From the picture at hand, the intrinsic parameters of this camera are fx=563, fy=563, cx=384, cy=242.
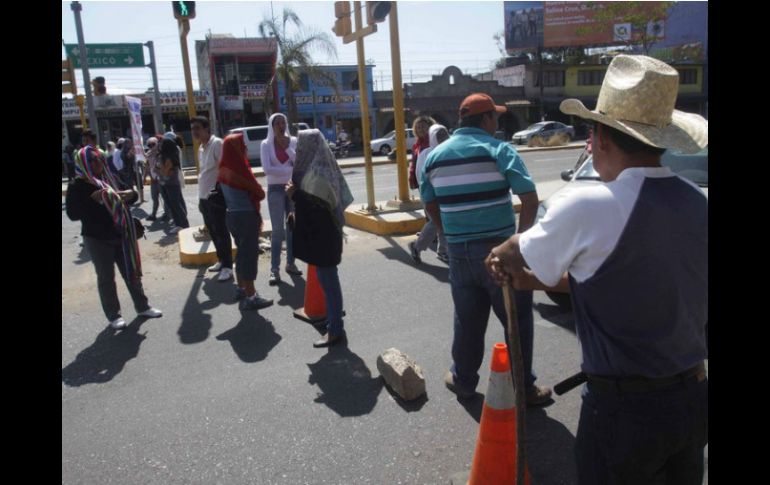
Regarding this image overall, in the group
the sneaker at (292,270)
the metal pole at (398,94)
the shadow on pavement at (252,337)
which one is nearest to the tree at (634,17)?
the metal pole at (398,94)

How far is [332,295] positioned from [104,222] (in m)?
2.14

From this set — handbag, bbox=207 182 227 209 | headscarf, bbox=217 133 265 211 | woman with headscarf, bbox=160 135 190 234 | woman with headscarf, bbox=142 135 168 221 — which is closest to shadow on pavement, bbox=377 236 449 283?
headscarf, bbox=217 133 265 211

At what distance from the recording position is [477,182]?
10.3 feet

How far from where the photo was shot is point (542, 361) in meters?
4.00

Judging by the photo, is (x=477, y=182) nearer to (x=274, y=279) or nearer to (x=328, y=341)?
(x=328, y=341)

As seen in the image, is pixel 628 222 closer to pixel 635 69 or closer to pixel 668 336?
pixel 668 336

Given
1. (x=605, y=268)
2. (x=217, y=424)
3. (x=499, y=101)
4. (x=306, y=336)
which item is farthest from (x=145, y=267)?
(x=499, y=101)

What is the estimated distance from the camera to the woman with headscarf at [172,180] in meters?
8.16

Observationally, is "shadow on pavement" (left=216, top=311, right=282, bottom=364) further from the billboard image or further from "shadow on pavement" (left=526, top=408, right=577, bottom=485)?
the billboard image

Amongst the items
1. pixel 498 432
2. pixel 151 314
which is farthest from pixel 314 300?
pixel 498 432

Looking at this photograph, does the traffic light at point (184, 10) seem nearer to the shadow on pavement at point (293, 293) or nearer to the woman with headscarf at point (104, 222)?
the woman with headscarf at point (104, 222)

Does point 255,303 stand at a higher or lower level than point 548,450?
higher
